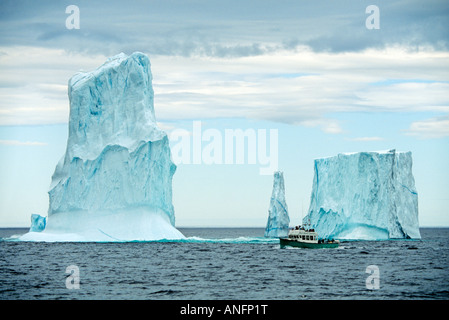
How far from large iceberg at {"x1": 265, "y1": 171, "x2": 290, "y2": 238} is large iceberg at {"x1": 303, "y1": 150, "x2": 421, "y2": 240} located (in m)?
11.5

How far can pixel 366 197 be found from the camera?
63.1 metres

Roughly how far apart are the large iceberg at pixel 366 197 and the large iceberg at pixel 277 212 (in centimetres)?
1150

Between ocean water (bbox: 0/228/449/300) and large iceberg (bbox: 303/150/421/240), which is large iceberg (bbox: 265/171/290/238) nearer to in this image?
large iceberg (bbox: 303/150/421/240)

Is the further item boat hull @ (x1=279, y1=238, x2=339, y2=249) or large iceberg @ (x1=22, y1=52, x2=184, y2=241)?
boat hull @ (x1=279, y1=238, x2=339, y2=249)

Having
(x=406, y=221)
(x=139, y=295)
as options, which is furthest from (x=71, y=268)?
(x=406, y=221)

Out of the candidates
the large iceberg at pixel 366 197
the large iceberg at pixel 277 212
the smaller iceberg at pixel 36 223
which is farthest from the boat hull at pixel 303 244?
the large iceberg at pixel 277 212

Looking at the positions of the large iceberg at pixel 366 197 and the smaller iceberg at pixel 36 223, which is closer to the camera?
the smaller iceberg at pixel 36 223

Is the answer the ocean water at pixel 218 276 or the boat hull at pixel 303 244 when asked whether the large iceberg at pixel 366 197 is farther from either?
the ocean water at pixel 218 276

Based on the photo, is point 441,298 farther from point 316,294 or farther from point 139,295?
point 139,295

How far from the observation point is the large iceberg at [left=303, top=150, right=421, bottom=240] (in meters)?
63.0

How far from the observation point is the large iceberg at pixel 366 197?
6297 cm

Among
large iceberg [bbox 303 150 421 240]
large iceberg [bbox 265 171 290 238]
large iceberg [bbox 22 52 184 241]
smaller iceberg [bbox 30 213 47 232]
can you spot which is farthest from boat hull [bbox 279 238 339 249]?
large iceberg [bbox 265 171 290 238]
